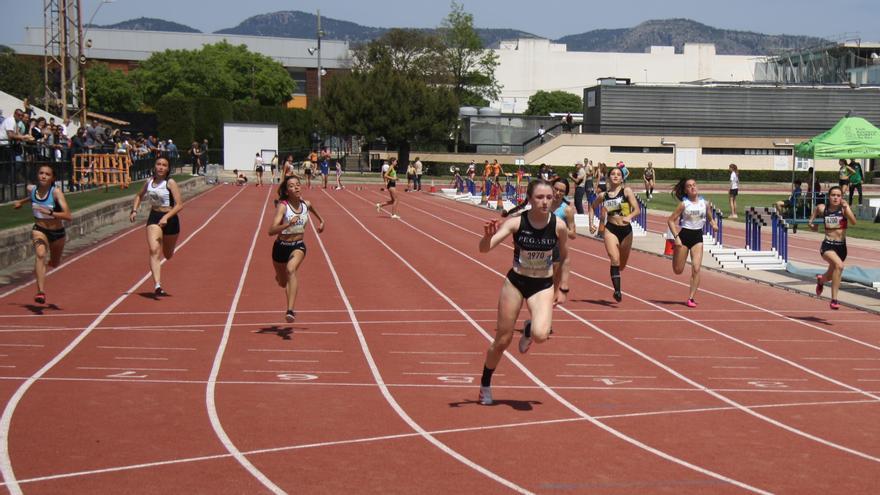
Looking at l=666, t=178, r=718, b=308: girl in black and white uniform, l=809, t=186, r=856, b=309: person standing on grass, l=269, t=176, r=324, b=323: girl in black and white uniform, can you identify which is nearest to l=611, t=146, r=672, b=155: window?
l=666, t=178, r=718, b=308: girl in black and white uniform

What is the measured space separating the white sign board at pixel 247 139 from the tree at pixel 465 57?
37155 mm

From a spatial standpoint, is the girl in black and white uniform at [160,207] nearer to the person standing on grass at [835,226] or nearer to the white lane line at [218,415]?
the white lane line at [218,415]

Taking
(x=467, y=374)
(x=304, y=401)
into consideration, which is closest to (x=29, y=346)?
(x=304, y=401)

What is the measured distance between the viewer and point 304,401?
963cm

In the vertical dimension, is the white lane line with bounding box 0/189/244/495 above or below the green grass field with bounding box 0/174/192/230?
below

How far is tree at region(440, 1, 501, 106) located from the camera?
344 ft

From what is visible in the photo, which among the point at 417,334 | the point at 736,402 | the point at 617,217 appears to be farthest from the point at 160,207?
the point at 736,402

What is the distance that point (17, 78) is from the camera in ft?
268

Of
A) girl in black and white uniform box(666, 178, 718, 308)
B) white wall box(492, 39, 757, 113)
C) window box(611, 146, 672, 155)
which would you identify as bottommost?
girl in black and white uniform box(666, 178, 718, 308)

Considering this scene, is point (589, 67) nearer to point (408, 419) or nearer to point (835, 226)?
point (835, 226)

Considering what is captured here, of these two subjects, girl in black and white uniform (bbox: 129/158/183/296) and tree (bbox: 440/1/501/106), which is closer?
girl in black and white uniform (bbox: 129/158/183/296)

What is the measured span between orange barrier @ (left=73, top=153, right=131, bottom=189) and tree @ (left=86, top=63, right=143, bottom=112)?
72626 millimetres

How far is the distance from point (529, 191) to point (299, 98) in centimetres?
12465

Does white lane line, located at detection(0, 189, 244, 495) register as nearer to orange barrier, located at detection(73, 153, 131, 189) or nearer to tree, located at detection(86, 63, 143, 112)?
orange barrier, located at detection(73, 153, 131, 189)
